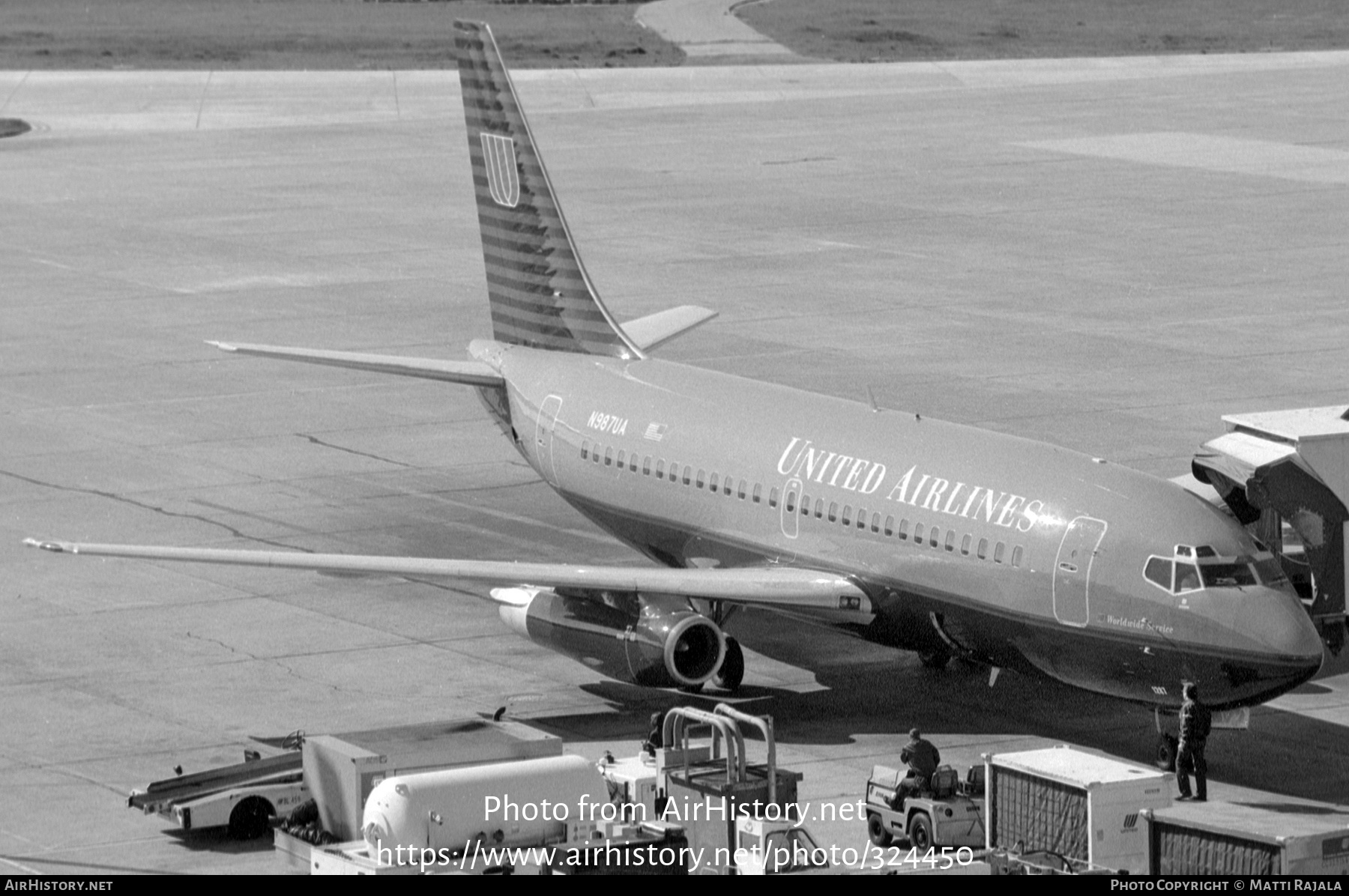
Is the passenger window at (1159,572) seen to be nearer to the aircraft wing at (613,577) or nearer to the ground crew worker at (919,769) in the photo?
the ground crew worker at (919,769)

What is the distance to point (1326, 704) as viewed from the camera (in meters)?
34.9

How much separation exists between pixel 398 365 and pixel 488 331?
22.8 meters

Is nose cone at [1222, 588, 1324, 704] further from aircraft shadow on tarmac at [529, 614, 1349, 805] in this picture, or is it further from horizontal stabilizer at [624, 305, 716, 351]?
horizontal stabilizer at [624, 305, 716, 351]

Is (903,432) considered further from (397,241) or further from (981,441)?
(397,241)

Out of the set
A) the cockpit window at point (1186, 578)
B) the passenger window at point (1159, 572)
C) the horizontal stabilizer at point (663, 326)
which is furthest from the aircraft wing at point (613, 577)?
the horizontal stabilizer at point (663, 326)

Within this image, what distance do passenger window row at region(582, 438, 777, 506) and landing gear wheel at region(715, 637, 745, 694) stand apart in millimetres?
2462

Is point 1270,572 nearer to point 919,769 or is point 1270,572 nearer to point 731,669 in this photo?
point 919,769

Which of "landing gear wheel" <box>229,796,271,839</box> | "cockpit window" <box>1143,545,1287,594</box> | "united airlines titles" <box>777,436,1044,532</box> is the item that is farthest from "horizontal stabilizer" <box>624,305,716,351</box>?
"landing gear wheel" <box>229,796,271,839</box>

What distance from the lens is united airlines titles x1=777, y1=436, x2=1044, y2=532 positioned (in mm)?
32500

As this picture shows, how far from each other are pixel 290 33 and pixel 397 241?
71095 mm

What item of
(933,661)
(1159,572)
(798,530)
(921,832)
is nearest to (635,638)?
(798,530)

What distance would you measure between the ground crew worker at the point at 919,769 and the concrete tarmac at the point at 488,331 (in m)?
1.16

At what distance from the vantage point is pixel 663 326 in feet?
151
